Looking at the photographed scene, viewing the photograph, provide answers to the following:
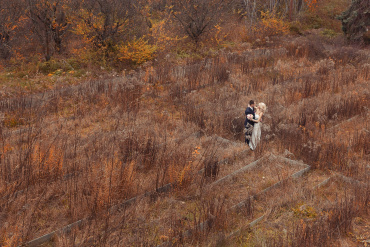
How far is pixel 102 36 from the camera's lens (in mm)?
15875

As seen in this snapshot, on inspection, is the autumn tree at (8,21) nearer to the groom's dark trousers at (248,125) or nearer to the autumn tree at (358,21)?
the groom's dark trousers at (248,125)

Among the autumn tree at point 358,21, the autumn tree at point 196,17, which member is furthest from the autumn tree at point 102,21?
the autumn tree at point 358,21

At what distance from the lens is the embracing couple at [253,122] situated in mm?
7925

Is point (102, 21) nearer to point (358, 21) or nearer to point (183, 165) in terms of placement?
point (183, 165)

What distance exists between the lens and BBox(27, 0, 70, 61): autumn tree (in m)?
15.6

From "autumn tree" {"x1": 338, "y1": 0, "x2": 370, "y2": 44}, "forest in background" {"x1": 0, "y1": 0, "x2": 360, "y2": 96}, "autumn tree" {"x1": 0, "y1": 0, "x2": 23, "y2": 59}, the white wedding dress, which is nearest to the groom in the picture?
the white wedding dress

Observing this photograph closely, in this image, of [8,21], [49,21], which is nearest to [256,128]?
[49,21]

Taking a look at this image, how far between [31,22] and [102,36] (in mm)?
4159

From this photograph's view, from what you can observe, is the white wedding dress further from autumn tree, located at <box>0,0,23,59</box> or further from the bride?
autumn tree, located at <box>0,0,23,59</box>

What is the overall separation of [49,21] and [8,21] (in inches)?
75.4

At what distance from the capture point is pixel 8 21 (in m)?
16.2

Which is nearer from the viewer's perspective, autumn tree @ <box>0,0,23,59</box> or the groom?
the groom

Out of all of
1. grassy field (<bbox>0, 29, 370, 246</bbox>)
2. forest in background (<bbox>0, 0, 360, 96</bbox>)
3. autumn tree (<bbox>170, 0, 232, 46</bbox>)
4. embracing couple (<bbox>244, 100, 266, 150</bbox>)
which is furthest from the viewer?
autumn tree (<bbox>170, 0, 232, 46</bbox>)

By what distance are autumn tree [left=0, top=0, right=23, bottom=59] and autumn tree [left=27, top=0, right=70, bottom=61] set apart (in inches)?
31.3
